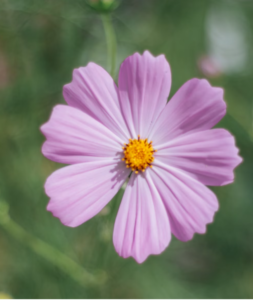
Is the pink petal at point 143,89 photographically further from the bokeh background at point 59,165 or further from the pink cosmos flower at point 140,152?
the bokeh background at point 59,165

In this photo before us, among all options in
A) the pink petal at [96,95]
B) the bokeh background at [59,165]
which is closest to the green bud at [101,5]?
the pink petal at [96,95]

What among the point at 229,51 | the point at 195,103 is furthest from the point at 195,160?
the point at 229,51

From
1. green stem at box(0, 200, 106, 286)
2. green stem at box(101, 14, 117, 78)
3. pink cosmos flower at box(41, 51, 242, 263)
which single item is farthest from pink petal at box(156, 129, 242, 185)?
green stem at box(0, 200, 106, 286)

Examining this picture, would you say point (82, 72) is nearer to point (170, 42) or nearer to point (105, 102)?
point (105, 102)

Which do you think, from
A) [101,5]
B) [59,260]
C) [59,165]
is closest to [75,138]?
[101,5]

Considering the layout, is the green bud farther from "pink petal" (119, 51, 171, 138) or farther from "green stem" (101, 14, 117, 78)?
"pink petal" (119, 51, 171, 138)

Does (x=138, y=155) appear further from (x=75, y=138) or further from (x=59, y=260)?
(x=59, y=260)
